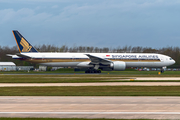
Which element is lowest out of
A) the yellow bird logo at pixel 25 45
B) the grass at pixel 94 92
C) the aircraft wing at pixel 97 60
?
the grass at pixel 94 92

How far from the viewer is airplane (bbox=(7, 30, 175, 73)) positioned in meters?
43.8

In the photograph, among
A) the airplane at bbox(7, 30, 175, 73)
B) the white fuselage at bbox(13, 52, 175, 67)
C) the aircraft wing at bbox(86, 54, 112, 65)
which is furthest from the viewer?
the white fuselage at bbox(13, 52, 175, 67)

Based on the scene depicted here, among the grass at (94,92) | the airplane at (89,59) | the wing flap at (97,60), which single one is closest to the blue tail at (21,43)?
the airplane at (89,59)

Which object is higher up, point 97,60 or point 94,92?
point 97,60

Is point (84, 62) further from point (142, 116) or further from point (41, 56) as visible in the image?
point (142, 116)

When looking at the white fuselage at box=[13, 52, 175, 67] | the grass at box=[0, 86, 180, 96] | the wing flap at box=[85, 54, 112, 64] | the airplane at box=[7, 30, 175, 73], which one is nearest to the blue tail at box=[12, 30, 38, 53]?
the airplane at box=[7, 30, 175, 73]

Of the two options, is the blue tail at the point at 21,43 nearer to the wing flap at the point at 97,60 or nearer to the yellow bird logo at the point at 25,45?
the yellow bird logo at the point at 25,45

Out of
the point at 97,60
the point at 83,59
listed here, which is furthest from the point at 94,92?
the point at 83,59

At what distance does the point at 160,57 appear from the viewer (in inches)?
1854

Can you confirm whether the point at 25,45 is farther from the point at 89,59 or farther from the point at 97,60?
the point at 97,60

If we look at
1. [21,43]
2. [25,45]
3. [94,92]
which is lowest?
[94,92]

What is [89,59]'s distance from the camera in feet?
148

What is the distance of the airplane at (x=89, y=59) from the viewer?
43.8 m

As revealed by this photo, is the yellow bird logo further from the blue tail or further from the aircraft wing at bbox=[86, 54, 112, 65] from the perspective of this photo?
the aircraft wing at bbox=[86, 54, 112, 65]
